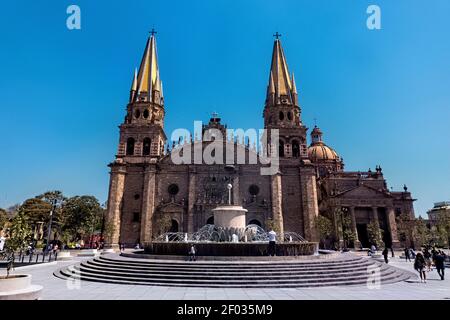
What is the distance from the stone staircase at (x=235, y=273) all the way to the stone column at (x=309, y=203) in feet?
72.4

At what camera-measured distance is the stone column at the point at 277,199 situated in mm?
35688

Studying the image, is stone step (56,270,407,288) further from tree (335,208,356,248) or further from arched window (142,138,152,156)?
arched window (142,138,152,156)

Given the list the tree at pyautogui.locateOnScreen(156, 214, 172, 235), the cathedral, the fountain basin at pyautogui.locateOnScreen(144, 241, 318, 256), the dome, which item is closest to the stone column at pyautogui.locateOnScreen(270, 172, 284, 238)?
the cathedral

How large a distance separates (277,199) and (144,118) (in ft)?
72.8

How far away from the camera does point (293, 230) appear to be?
36.4 metres

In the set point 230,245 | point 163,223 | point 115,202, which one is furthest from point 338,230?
point 115,202

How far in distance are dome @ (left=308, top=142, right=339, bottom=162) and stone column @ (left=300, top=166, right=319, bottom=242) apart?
19.6 m

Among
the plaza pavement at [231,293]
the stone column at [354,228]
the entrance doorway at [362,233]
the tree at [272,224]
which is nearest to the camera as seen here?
the plaza pavement at [231,293]

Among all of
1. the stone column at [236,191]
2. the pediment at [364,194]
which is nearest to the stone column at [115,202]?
the stone column at [236,191]

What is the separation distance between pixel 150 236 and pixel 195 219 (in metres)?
6.04

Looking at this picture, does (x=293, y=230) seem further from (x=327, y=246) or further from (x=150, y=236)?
(x=150, y=236)

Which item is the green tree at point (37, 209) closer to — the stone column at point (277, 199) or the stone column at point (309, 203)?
the stone column at point (277, 199)

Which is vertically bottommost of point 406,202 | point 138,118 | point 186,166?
point 406,202
